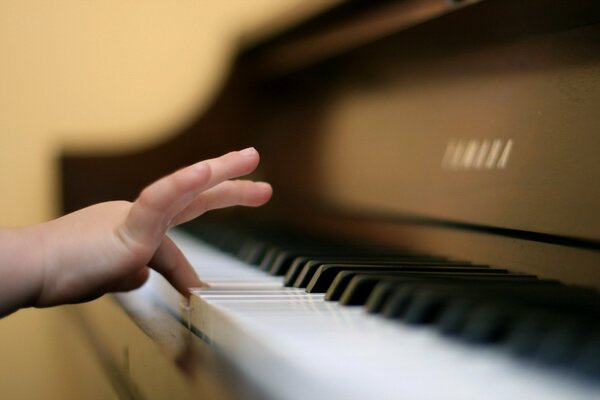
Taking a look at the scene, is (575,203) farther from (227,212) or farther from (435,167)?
(227,212)

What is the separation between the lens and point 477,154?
0.96 meters

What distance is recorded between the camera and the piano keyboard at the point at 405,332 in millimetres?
408

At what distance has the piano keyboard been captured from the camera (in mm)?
408

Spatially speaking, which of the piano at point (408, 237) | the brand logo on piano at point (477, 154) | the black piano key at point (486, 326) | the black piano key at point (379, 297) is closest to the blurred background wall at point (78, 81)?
the piano at point (408, 237)

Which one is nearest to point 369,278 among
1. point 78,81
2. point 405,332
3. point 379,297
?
point 379,297

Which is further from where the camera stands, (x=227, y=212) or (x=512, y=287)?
(x=227, y=212)

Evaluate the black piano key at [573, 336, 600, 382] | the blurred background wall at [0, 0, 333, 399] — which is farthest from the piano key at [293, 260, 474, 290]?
the blurred background wall at [0, 0, 333, 399]

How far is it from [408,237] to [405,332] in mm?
544

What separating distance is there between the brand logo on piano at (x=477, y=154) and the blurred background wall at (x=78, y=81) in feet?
5.64

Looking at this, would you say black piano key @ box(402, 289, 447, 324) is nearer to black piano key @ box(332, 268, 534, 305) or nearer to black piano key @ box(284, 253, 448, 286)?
black piano key @ box(332, 268, 534, 305)

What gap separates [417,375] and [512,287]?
0.27m

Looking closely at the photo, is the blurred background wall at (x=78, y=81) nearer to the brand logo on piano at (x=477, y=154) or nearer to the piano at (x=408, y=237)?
the piano at (x=408, y=237)

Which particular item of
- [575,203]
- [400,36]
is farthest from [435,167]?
[575,203]

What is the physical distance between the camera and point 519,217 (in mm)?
852
